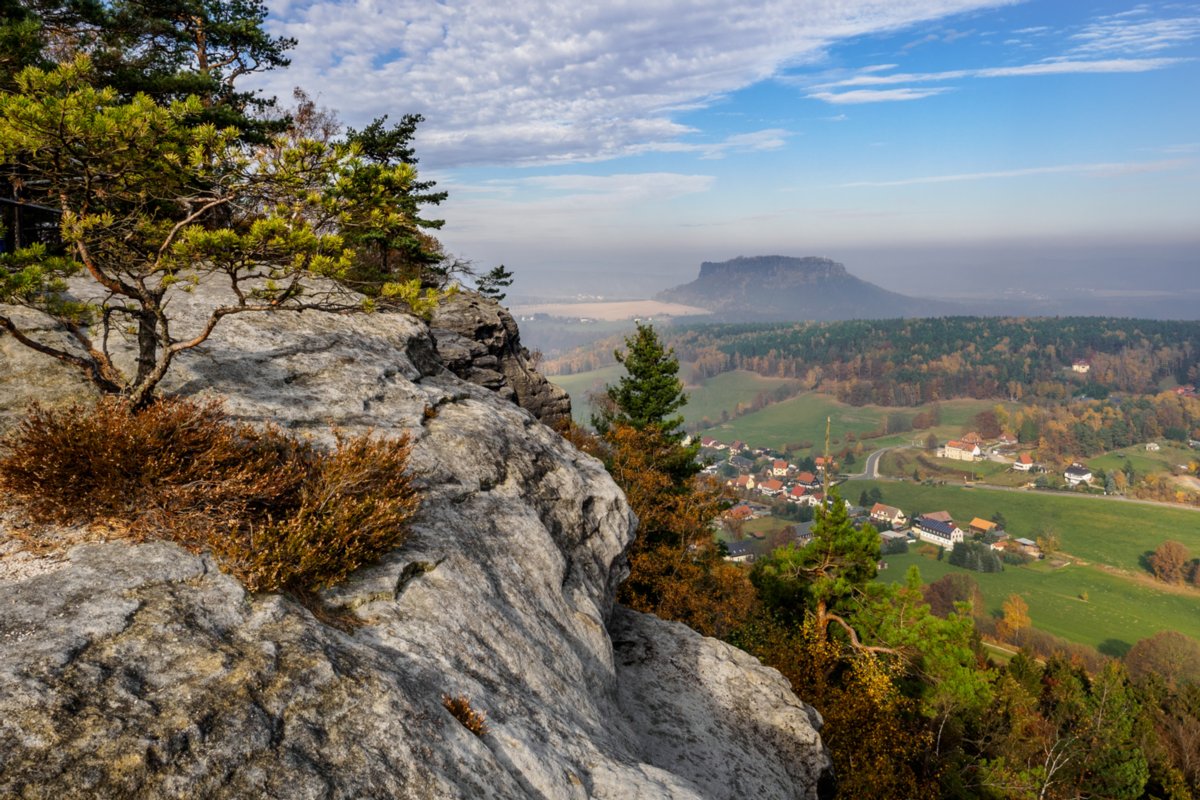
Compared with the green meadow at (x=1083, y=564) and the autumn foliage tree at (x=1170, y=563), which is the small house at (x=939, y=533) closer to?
the green meadow at (x=1083, y=564)

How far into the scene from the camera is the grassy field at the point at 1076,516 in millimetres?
144750

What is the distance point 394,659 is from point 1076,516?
205 m

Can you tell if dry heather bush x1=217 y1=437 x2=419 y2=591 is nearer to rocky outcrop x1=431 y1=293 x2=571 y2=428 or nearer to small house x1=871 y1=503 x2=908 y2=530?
rocky outcrop x1=431 y1=293 x2=571 y2=428

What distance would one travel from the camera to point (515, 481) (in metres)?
12.5

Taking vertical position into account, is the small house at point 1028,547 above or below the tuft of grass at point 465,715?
below

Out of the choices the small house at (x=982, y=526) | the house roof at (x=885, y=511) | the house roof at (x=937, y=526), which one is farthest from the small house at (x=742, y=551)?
the small house at (x=982, y=526)

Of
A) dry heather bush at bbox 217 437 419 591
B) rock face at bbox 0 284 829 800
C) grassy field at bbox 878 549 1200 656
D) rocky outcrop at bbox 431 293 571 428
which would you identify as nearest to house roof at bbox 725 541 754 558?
grassy field at bbox 878 549 1200 656

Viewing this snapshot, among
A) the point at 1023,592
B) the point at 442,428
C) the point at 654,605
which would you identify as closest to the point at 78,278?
the point at 442,428

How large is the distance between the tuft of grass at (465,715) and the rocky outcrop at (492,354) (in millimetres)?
19128

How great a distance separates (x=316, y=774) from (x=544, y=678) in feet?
13.0

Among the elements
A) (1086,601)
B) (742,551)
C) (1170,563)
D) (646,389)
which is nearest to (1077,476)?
(1170,563)

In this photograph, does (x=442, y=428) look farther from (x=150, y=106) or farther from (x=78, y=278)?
(x=78, y=278)

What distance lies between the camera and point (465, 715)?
6.38 m

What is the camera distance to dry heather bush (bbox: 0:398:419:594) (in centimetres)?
677
